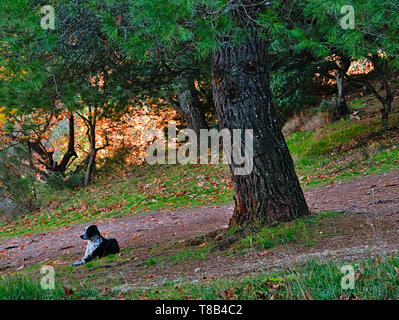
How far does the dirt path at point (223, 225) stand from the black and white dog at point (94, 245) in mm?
504

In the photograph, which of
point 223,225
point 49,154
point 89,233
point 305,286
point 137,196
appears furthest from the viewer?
point 49,154

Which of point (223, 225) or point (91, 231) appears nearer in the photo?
point (91, 231)

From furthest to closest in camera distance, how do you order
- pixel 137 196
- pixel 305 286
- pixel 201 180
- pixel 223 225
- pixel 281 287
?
pixel 201 180
pixel 137 196
pixel 223 225
pixel 281 287
pixel 305 286

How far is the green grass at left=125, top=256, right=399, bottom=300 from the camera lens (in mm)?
2865

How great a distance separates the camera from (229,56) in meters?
5.71

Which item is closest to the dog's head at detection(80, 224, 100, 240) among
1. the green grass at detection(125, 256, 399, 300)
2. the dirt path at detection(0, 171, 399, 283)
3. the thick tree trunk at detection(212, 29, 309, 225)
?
the dirt path at detection(0, 171, 399, 283)

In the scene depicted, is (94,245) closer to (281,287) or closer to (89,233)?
(89,233)

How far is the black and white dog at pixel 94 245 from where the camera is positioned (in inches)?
245

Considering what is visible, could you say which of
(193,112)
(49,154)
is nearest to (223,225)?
(193,112)

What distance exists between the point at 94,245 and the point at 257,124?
312 cm

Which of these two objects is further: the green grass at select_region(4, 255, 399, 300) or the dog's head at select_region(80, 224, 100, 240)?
the dog's head at select_region(80, 224, 100, 240)

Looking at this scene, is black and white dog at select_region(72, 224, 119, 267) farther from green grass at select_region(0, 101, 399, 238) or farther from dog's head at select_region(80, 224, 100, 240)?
green grass at select_region(0, 101, 399, 238)

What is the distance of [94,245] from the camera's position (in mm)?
6309

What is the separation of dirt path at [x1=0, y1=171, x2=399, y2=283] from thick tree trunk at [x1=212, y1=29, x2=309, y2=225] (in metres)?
0.89
